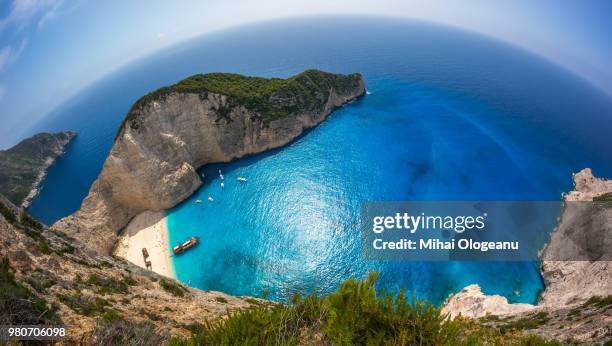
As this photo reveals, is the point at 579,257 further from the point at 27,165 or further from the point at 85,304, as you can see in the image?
the point at 27,165

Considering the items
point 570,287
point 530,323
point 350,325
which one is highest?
point 570,287

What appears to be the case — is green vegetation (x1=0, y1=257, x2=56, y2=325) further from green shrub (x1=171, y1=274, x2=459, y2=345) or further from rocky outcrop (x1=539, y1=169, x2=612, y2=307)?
rocky outcrop (x1=539, y1=169, x2=612, y2=307)

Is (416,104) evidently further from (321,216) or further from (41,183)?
(41,183)

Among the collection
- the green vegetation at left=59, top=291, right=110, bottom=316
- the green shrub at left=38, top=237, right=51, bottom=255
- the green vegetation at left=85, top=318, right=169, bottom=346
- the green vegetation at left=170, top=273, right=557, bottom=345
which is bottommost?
the green shrub at left=38, top=237, right=51, bottom=255

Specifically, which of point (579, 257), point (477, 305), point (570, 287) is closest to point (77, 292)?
point (477, 305)

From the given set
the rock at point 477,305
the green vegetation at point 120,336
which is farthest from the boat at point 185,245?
the rock at point 477,305

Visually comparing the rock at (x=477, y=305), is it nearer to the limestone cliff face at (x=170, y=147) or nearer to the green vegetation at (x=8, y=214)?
the green vegetation at (x=8, y=214)

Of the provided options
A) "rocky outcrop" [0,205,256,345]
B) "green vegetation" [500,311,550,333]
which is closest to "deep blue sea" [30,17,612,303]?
"green vegetation" [500,311,550,333]
